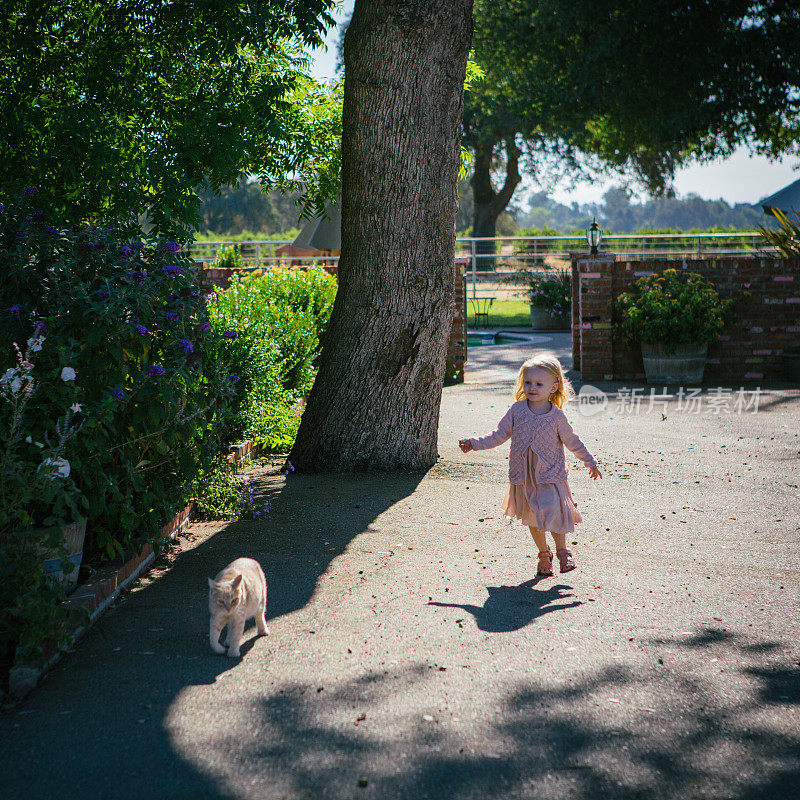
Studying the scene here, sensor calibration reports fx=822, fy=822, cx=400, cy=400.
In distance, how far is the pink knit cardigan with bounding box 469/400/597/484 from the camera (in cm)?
470

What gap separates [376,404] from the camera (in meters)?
6.59

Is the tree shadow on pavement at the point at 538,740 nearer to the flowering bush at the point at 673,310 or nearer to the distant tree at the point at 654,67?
the flowering bush at the point at 673,310

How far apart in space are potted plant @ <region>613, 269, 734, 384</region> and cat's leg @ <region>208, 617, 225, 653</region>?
9.54 meters

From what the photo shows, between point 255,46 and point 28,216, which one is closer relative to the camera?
point 28,216

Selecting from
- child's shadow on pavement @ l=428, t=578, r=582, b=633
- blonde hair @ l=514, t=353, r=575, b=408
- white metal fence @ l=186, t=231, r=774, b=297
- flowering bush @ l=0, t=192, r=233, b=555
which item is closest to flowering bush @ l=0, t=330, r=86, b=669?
flowering bush @ l=0, t=192, r=233, b=555

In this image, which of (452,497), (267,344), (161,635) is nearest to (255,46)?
(267,344)

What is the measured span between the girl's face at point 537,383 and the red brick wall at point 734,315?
8.11 m

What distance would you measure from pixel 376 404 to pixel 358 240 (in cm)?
132

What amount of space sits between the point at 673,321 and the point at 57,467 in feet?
32.2

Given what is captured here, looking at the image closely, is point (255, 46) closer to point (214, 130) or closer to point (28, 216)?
point (214, 130)

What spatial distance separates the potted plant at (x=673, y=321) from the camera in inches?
462

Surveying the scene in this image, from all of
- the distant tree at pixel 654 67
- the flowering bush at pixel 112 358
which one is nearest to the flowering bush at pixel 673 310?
the flowering bush at pixel 112 358

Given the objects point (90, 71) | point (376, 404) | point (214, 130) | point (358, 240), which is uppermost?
point (90, 71)

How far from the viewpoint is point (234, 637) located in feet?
11.6
